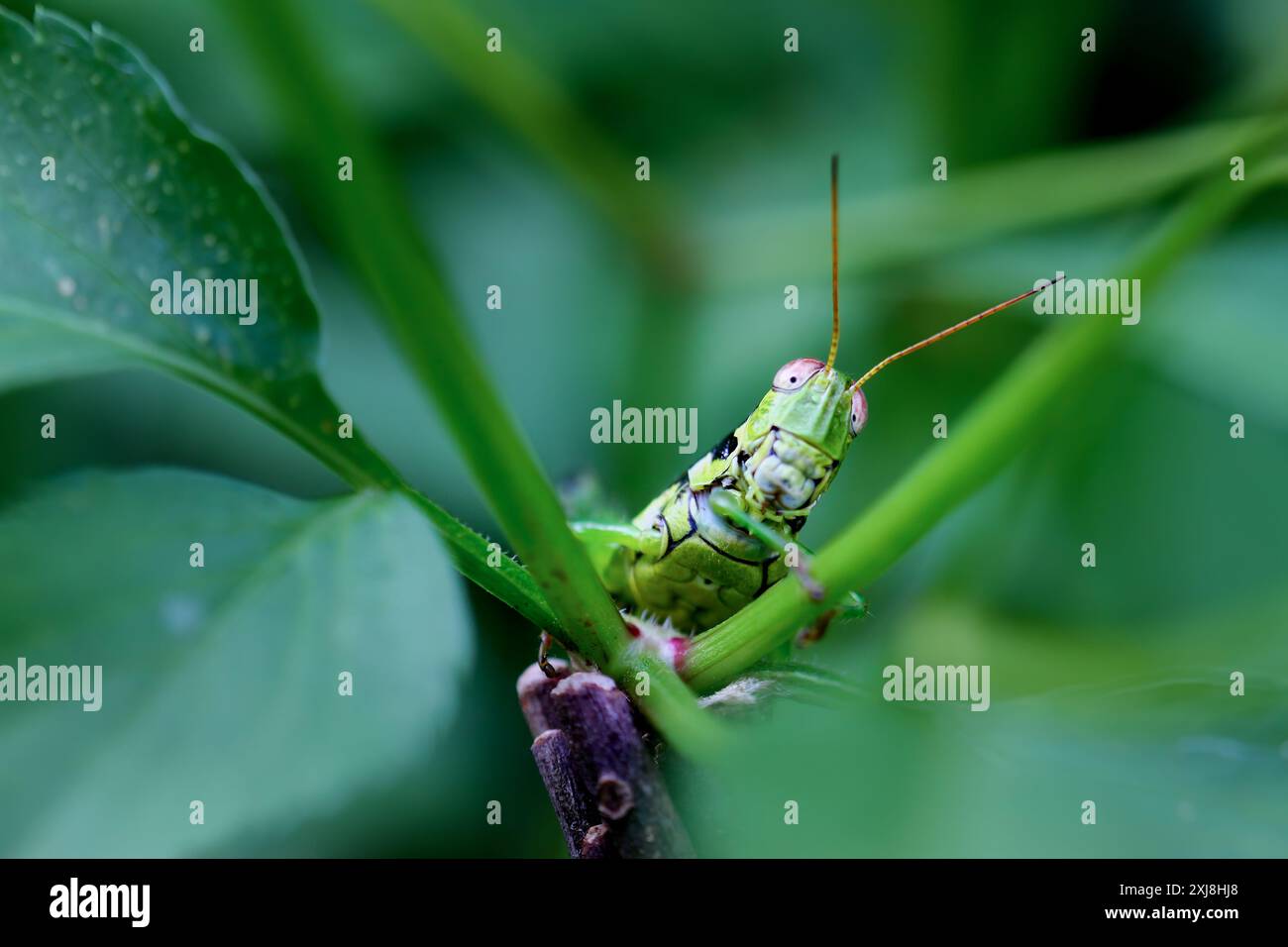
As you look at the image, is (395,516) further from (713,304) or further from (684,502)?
(713,304)

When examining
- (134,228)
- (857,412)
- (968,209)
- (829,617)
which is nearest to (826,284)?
(968,209)

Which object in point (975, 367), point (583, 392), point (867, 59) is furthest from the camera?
point (867, 59)

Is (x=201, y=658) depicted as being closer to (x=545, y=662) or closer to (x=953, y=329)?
(x=545, y=662)

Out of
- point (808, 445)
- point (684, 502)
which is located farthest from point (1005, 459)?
point (684, 502)

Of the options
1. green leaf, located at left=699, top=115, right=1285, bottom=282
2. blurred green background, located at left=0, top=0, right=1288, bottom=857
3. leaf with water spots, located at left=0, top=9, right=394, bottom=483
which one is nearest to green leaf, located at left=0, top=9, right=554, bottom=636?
leaf with water spots, located at left=0, top=9, right=394, bottom=483

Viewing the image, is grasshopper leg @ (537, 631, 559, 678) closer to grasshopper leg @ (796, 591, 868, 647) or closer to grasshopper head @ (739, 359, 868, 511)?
grasshopper leg @ (796, 591, 868, 647)

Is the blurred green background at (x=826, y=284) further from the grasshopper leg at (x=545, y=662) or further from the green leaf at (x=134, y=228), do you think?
the green leaf at (x=134, y=228)

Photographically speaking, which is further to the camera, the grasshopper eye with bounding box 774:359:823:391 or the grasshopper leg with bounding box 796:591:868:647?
the grasshopper eye with bounding box 774:359:823:391
